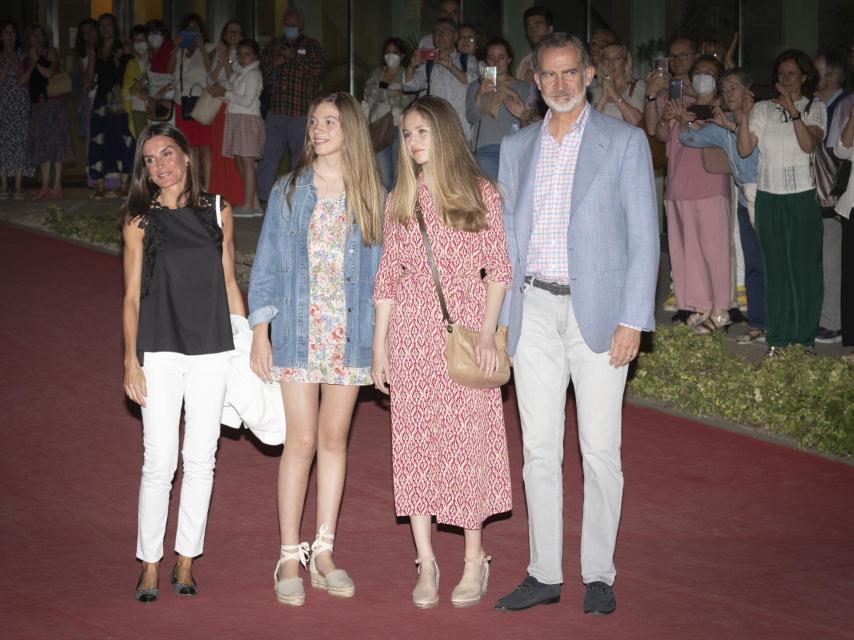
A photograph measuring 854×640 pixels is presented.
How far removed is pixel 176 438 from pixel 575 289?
175cm

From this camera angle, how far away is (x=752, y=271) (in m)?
10.8

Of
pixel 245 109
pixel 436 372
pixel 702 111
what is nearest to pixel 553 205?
pixel 436 372

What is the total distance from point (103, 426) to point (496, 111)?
458 cm

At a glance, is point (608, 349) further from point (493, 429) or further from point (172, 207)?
point (172, 207)

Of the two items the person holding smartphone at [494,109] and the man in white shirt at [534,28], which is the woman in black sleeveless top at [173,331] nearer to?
the person holding smartphone at [494,109]

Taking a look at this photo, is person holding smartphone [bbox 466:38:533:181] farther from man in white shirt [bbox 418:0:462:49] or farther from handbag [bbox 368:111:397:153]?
Answer: man in white shirt [bbox 418:0:462:49]

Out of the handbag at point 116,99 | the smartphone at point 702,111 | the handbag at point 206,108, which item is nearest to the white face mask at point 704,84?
the smartphone at point 702,111

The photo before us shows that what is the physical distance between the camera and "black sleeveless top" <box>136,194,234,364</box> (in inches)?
231

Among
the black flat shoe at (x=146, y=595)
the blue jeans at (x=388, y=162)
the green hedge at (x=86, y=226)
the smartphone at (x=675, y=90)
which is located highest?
the smartphone at (x=675, y=90)

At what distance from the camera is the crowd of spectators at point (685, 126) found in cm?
1005

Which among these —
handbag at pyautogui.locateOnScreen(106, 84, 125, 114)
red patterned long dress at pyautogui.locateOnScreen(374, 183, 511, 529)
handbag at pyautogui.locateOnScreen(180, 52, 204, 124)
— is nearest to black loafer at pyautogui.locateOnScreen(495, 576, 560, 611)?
red patterned long dress at pyautogui.locateOnScreen(374, 183, 511, 529)

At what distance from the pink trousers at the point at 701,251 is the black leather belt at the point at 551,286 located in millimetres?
5403

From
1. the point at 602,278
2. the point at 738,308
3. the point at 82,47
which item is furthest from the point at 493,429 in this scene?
the point at 82,47

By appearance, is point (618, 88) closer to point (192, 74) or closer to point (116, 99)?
point (192, 74)
